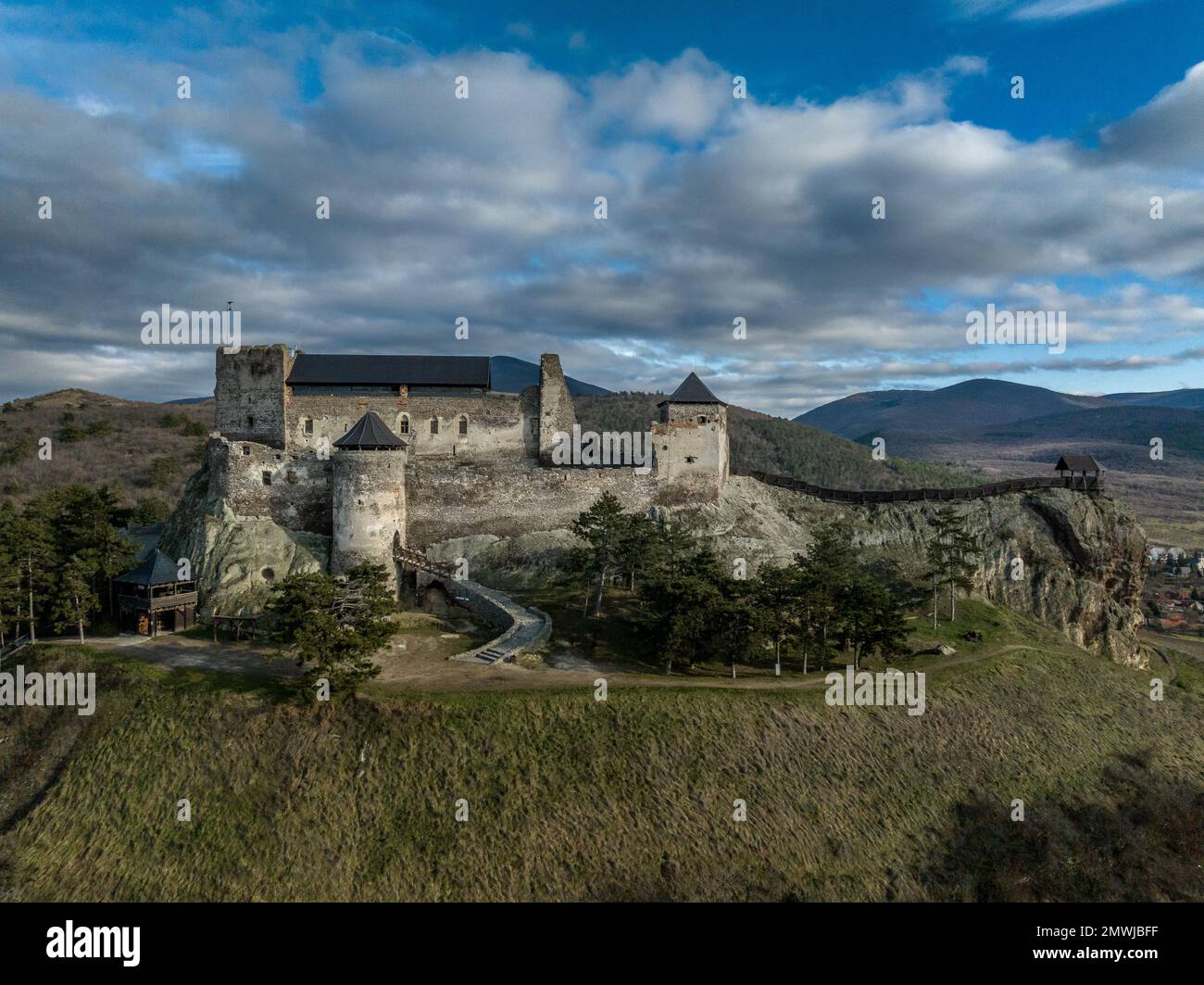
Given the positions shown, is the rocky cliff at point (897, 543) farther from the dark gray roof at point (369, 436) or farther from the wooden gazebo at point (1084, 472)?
the dark gray roof at point (369, 436)

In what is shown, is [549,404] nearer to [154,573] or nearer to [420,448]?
[420,448]

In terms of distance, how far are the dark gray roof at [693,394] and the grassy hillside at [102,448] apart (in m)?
62.9

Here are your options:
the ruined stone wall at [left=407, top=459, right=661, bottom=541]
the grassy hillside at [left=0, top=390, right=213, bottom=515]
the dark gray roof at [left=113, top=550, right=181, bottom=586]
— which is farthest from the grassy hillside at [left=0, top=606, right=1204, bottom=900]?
the grassy hillside at [left=0, top=390, right=213, bottom=515]

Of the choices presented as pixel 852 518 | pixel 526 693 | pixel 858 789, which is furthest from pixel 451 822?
pixel 852 518

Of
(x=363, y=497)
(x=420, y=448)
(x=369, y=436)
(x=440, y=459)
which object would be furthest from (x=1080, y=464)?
(x=363, y=497)

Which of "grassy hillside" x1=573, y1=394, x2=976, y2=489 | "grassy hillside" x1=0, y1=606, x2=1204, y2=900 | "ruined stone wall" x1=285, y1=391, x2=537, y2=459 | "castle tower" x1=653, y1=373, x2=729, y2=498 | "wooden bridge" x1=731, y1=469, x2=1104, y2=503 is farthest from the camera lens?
"grassy hillside" x1=573, y1=394, x2=976, y2=489

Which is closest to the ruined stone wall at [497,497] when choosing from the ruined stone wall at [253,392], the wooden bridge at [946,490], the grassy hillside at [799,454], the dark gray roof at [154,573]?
the ruined stone wall at [253,392]

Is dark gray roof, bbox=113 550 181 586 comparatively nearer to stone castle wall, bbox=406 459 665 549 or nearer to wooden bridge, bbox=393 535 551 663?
wooden bridge, bbox=393 535 551 663

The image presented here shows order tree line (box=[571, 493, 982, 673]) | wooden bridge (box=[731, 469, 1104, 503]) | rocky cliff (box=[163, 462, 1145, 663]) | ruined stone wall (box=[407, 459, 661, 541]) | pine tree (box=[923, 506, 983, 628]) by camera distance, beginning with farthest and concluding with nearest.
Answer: wooden bridge (box=[731, 469, 1104, 503])
ruined stone wall (box=[407, 459, 661, 541])
pine tree (box=[923, 506, 983, 628])
rocky cliff (box=[163, 462, 1145, 663])
tree line (box=[571, 493, 982, 673])

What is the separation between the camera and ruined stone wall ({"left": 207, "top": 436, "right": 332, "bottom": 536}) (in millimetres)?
40938

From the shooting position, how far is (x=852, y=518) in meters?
50.2

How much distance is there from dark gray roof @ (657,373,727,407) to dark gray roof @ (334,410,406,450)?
18490 mm

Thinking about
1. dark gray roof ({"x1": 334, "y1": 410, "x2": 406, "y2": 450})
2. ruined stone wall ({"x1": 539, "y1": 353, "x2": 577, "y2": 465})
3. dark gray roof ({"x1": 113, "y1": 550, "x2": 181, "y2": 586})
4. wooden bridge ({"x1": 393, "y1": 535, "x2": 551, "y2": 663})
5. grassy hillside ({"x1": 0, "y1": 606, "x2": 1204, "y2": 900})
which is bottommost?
grassy hillside ({"x1": 0, "y1": 606, "x2": 1204, "y2": 900})
